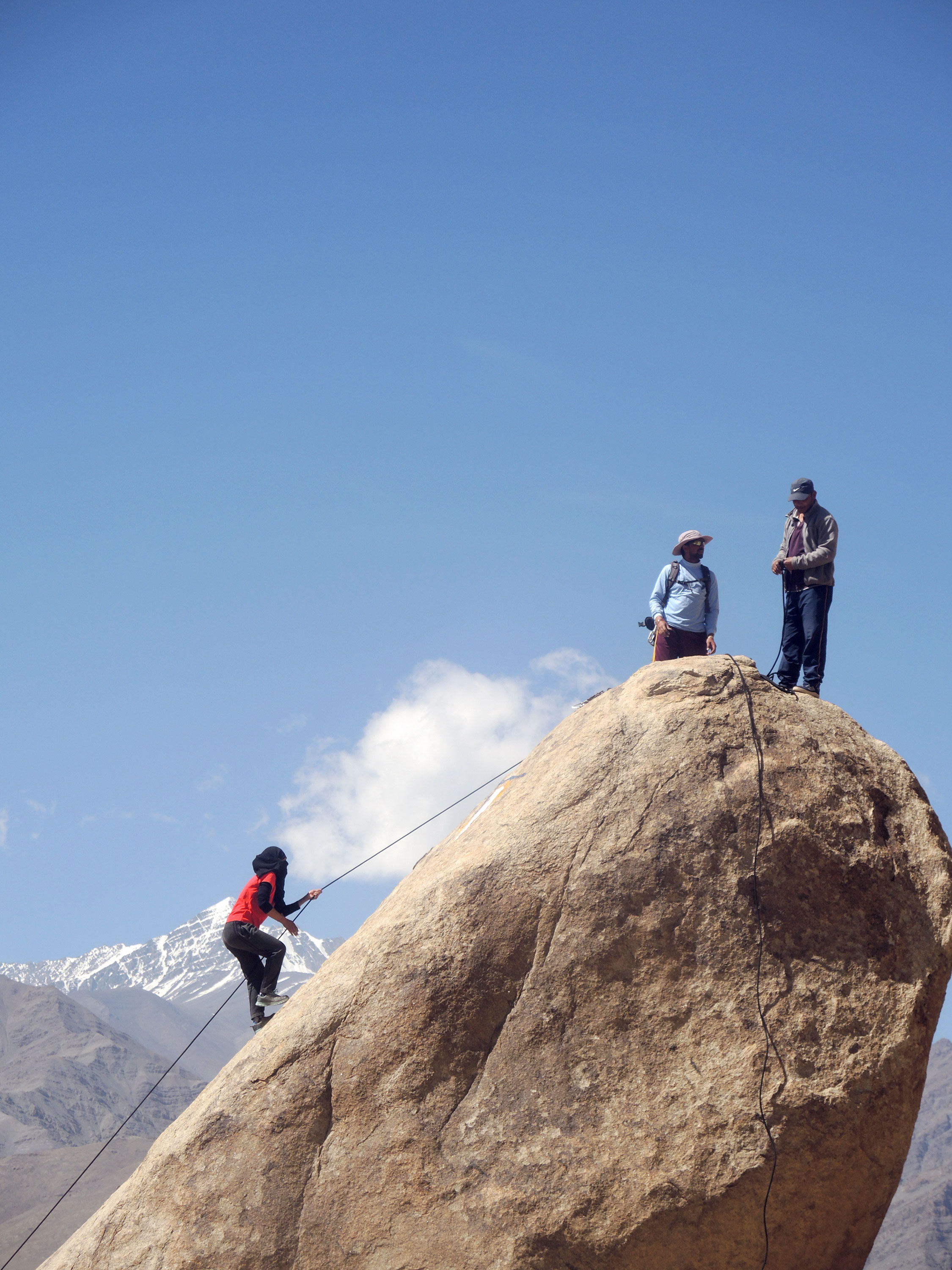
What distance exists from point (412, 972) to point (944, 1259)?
558 feet

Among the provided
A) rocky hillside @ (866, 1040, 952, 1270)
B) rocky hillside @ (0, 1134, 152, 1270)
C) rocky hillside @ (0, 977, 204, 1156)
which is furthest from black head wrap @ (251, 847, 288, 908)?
rocky hillside @ (866, 1040, 952, 1270)

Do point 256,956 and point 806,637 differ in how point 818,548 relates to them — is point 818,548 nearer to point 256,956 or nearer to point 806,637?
point 806,637

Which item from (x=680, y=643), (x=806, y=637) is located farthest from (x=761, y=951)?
(x=680, y=643)

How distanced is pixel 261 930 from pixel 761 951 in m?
5.70

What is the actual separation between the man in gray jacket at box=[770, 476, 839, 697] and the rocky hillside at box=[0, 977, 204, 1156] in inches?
5481

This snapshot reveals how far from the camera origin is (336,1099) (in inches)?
357

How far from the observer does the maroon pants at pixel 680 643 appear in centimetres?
1199

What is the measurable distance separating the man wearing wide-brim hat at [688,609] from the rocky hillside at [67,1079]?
453 ft

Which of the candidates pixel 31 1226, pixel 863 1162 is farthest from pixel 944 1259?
pixel 863 1162

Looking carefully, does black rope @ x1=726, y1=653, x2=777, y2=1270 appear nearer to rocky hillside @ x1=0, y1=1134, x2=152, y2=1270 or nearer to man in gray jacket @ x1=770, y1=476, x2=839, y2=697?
man in gray jacket @ x1=770, y1=476, x2=839, y2=697

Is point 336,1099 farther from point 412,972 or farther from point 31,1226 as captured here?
point 31,1226

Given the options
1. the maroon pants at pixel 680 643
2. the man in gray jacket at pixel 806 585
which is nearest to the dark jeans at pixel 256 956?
Result: the maroon pants at pixel 680 643

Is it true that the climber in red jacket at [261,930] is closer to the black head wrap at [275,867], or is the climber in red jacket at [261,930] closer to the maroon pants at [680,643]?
the black head wrap at [275,867]

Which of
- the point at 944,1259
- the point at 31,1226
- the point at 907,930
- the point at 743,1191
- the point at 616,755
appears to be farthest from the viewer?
the point at 944,1259
